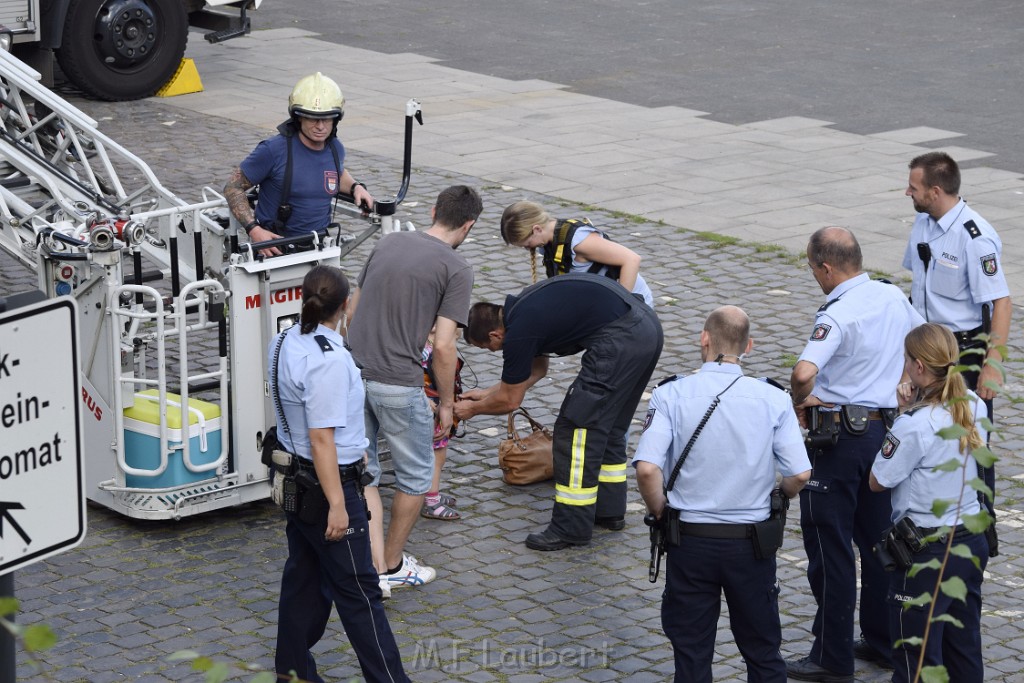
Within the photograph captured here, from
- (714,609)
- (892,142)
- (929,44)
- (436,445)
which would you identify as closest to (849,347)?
(714,609)

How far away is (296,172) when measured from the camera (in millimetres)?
7922

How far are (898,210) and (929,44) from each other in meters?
9.26

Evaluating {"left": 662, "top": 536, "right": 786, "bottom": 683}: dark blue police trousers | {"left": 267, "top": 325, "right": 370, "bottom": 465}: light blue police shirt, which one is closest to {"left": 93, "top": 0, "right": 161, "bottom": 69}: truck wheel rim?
{"left": 267, "top": 325, "right": 370, "bottom": 465}: light blue police shirt

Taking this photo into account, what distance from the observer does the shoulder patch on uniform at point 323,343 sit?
548 cm

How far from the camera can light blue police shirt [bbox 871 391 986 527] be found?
517cm

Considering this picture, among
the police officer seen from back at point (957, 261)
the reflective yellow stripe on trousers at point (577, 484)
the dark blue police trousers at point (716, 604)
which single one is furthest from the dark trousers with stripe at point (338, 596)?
the police officer seen from back at point (957, 261)

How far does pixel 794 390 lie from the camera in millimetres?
5875

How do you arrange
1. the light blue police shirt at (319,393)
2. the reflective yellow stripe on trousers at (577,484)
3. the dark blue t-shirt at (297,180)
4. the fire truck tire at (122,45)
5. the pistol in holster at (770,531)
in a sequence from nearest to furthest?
1. the pistol in holster at (770,531)
2. the light blue police shirt at (319,393)
3. the reflective yellow stripe on trousers at (577,484)
4. the dark blue t-shirt at (297,180)
5. the fire truck tire at (122,45)

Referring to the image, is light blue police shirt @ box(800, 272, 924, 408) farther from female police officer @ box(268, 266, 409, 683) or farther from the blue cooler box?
the blue cooler box

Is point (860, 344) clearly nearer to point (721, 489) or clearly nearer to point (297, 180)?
point (721, 489)

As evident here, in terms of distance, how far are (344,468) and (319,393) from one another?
0.35 m

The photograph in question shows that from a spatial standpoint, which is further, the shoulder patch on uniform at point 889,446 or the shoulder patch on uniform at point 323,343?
the shoulder patch on uniform at point 323,343

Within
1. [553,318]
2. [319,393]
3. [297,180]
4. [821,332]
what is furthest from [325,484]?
[297,180]

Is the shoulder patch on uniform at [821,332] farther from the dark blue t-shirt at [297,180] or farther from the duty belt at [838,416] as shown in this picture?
the dark blue t-shirt at [297,180]
